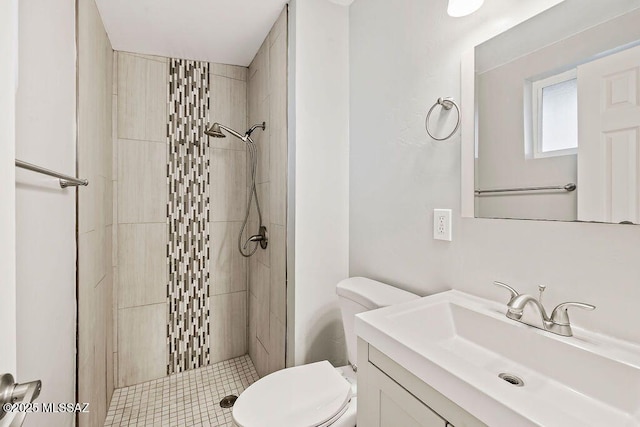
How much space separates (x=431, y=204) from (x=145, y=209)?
196 cm

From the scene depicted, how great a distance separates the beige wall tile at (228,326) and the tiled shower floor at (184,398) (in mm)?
88

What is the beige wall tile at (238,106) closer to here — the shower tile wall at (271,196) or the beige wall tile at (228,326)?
the shower tile wall at (271,196)

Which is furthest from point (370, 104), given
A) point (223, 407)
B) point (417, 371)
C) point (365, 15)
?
point (223, 407)

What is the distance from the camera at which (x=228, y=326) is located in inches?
95.9

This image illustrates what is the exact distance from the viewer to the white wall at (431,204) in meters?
0.77

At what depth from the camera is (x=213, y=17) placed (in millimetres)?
1766

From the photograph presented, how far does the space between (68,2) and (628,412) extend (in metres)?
2.04

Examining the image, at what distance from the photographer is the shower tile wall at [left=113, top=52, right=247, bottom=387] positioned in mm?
2119

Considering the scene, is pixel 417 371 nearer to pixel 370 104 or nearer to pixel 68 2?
pixel 370 104

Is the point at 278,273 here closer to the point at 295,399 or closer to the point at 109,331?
the point at 295,399

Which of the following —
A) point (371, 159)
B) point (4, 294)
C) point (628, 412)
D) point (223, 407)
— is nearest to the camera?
point (4, 294)

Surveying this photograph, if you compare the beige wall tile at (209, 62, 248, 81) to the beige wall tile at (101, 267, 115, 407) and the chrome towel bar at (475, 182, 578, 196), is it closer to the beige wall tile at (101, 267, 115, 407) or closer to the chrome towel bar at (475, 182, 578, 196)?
the beige wall tile at (101, 267, 115, 407)

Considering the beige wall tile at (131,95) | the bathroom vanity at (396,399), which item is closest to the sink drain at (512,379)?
the bathroom vanity at (396,399)

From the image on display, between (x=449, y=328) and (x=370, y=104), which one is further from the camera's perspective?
(x=370, y=104)
